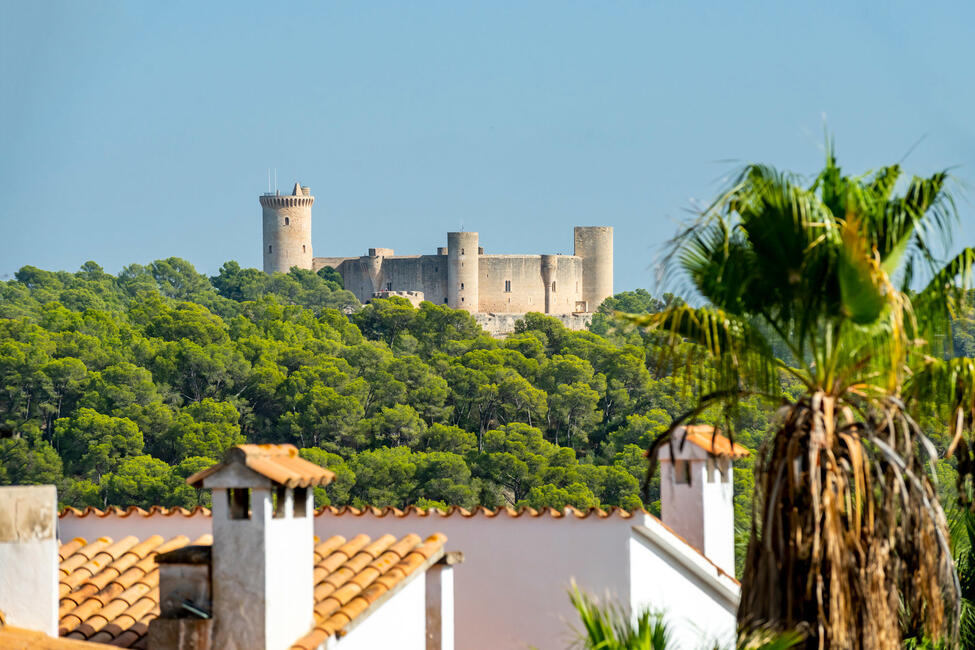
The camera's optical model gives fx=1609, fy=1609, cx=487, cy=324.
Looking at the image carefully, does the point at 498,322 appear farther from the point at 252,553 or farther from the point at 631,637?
the point at 631,637

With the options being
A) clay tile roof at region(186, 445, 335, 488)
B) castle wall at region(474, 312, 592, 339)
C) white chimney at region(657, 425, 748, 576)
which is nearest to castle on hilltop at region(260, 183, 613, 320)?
castle wall at region(474, 312, 592, 339)

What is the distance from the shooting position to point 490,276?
264ft

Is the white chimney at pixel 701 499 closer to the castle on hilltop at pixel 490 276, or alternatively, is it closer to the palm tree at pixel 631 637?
the palm tree at pixel 631 637

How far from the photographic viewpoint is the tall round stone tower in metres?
87.2

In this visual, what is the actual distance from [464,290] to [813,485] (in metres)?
74.7

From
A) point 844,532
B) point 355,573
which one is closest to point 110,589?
point 355,573

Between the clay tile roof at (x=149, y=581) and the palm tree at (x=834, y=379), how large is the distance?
1.45 m

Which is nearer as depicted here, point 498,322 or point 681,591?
point 681,591

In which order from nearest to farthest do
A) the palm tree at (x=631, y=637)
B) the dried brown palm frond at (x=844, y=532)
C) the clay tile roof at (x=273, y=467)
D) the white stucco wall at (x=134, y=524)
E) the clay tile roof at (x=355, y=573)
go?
the palm tree at (x=631, y=637), the dried brown palm frond at (x=844, y=532), the clay tile roof at (x=273, y=467), the clay tile roof at (x=355, y=573), the white stucco wall at (x=134, y=524)

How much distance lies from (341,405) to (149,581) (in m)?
A: 46.2

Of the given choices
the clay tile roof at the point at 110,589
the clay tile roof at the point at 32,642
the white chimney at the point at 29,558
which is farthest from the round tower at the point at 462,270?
the clay tile roof at the point at 32,642

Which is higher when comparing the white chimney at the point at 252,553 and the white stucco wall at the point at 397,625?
the white chimney at the point at 252,553

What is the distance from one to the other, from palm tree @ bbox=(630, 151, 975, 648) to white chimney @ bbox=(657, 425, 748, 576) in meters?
2.45

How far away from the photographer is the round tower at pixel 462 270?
79250 millimetres
